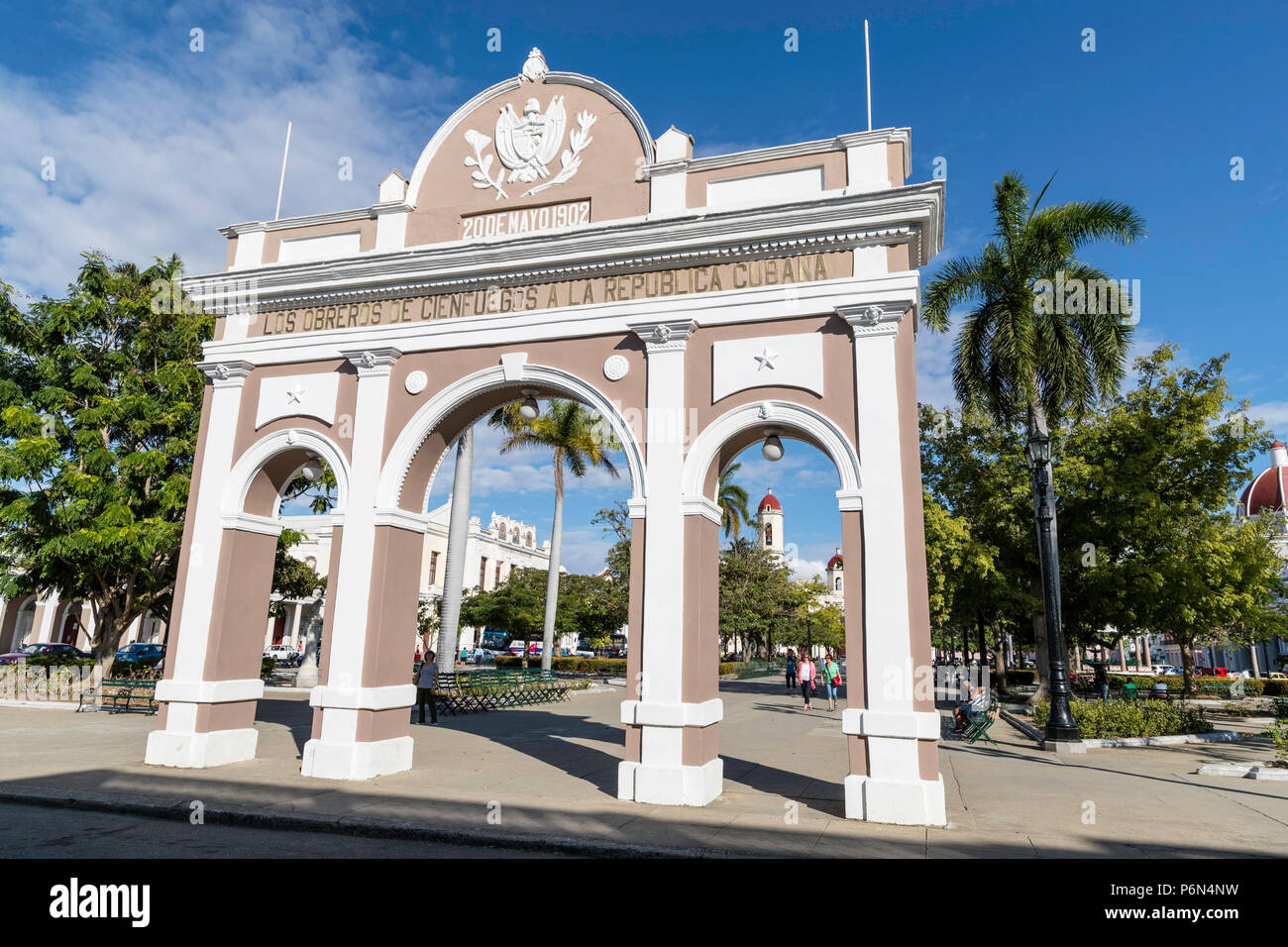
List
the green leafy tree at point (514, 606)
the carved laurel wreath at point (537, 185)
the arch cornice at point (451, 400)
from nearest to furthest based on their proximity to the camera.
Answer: the arch cornice at point (451, 400) → the carved laurel wreath at point (537, 185) → the green leafy tree at point (514, 606)

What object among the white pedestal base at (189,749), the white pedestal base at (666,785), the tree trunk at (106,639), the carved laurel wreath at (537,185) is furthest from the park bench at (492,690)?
the carved laurel wreath at (537,185)

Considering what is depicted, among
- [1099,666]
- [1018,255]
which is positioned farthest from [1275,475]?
[1018,255]

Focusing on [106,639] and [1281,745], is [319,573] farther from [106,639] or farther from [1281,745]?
[1281,745]

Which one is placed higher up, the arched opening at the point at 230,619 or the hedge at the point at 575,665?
the arched opening at the point at 230,619

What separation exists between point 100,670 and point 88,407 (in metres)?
6.79

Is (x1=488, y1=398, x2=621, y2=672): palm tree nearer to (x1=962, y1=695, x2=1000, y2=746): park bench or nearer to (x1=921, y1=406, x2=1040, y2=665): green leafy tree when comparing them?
(x1=921, y1=406, x2=1040, y2=665): green leafy tree

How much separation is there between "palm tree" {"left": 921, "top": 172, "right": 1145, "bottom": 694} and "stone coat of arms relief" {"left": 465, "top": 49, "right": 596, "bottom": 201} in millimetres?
12093

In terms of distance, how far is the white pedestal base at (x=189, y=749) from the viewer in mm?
10555

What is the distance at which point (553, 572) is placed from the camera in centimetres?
2819

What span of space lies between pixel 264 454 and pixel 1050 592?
50.4ft

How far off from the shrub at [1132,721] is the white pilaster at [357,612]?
13.0 m

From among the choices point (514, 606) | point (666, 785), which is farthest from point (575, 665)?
point (666, 785)

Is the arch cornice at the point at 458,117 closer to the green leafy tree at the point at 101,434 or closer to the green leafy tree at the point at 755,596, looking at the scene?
the green leafy tree at the point at 101,434
